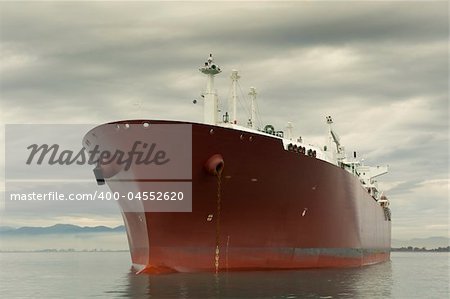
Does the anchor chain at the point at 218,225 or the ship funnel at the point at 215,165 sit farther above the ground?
the ship funnel at the point at 215,165

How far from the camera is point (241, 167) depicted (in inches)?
985

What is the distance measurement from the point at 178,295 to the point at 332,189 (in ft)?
46.4

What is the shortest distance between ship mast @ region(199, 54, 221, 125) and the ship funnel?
214 inches

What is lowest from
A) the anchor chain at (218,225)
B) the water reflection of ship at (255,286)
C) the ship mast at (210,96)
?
the water reflection of ship at (255,286)

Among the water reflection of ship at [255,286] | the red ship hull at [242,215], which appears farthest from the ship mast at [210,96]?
the water reflection of ship at [255,286]

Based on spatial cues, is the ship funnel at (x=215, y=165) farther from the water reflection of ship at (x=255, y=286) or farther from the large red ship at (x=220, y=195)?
the water reflection of ship at (x=255, y=286)

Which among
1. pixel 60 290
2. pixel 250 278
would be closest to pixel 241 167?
pixel 250 278

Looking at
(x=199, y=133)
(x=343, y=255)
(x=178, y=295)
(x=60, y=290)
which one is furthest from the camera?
(x=343, y=255)

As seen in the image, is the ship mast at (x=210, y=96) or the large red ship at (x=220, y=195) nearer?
the large red ship at (x=220, y=195)

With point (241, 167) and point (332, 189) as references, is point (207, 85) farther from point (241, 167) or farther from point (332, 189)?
point (332, 189)

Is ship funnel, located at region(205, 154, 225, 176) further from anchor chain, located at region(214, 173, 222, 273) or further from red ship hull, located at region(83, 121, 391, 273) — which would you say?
anchor chain, located at region(214, 173, 222, 273)

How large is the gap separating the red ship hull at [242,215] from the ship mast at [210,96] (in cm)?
462

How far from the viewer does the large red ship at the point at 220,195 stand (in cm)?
2414

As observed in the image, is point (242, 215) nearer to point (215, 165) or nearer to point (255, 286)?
point (215, 165)
